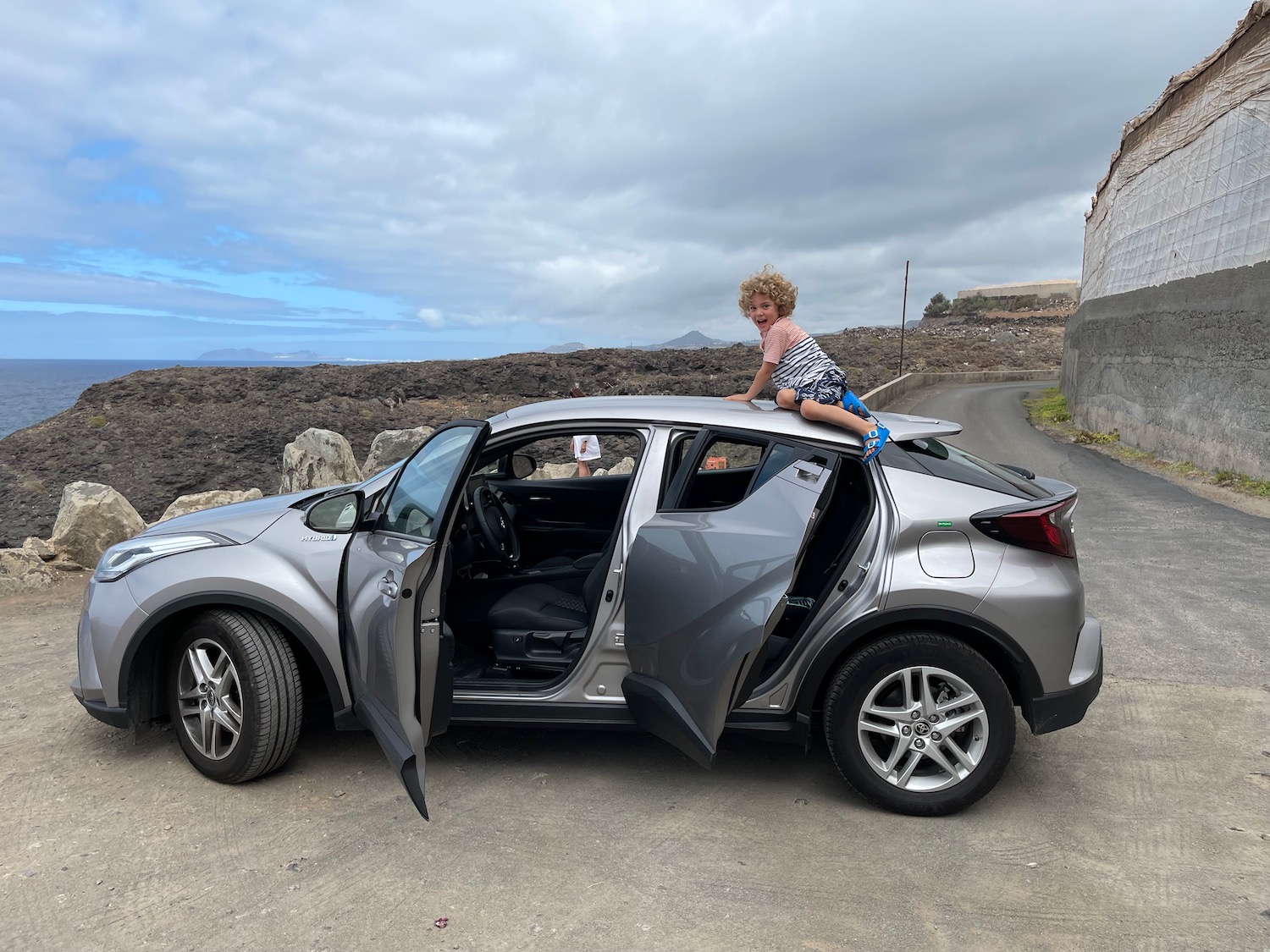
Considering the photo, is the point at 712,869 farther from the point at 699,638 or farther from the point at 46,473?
the point at 46,473

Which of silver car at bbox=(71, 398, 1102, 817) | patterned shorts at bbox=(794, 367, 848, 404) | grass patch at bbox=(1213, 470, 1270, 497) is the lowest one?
grass patch at bbox=(1213, 470, 1270, 497)

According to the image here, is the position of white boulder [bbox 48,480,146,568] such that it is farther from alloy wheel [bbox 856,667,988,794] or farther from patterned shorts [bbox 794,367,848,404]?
alloy wheel [bbox 856,667,988,794]

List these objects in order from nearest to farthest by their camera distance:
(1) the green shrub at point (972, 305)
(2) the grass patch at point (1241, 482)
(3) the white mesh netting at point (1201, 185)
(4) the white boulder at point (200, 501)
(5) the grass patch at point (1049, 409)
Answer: (4) the white boulder at point (200, 501) → (2) the grass patch at point (1241, 482) → (3) the white mesh netting at point (1201, 185) → (5) the grass patch at point (1049, 409) → (1) the green shrub at point (972, 305)

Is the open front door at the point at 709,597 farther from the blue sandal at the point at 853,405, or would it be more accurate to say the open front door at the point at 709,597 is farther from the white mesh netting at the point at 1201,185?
the white mesh netting at the point at 1201,185

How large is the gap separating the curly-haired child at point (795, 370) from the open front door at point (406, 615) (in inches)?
56.9

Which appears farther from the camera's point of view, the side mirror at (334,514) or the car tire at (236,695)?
the side mirror at (334,514)

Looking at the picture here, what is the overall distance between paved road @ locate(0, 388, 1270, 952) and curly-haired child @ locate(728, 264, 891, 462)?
1.58m

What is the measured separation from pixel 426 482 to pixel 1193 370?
14241 mm

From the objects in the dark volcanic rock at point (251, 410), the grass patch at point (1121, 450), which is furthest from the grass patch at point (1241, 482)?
the dark volcanic rock at point (251, 410)

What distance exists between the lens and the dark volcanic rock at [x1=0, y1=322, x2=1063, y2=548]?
1472cm

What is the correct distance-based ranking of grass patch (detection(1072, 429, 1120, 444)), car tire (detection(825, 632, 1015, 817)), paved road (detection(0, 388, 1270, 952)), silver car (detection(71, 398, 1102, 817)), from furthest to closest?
1. grass patch (detection(1072, 429, 1120, 444))
2. car tire (detection(825, 632, 1015, 817))
3. silver car (detection(71, 398, 1102, 817))
4. paved road (detection(0, 388, 1270, 952))

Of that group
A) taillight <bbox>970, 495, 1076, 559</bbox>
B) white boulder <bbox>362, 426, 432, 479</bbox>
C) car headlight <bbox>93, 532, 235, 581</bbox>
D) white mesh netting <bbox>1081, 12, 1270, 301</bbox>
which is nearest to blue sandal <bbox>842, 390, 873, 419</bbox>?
taillight <bbox>970, 495, 1076, 559</bbox>

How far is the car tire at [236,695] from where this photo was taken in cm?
355

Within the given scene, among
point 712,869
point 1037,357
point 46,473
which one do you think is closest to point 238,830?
point 712,869
